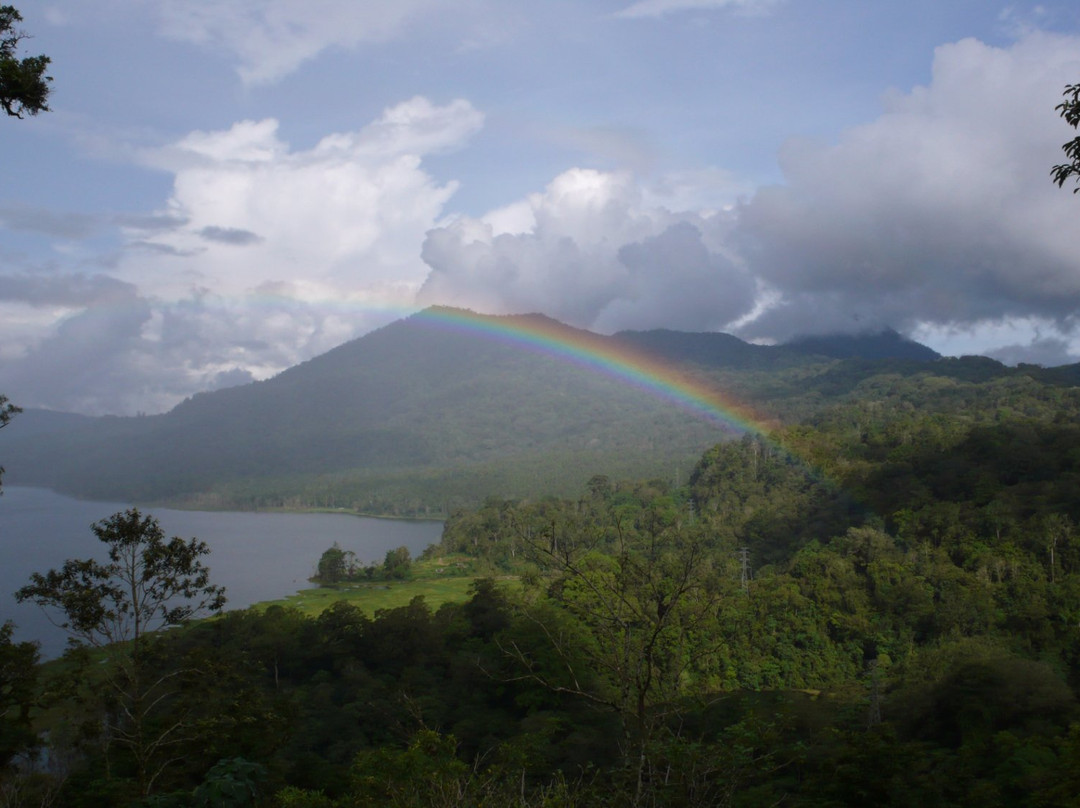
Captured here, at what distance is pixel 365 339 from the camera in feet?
544

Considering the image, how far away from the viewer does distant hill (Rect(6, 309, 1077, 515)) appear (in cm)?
8725

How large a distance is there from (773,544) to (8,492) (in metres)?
117

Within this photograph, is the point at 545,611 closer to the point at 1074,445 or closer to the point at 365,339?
the point at 1074,445

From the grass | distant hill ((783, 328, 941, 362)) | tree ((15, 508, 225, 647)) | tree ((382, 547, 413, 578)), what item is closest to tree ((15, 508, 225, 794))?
tree ((15, 508, 225, 647))

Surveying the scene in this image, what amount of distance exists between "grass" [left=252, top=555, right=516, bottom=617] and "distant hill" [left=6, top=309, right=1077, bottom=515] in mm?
30476

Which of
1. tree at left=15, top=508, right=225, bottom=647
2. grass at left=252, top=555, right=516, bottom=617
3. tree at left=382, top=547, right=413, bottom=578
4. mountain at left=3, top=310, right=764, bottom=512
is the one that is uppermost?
mountain at left=3, top=310, right=764, bottom=512

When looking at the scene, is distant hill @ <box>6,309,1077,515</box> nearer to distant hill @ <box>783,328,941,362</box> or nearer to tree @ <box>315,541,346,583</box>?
distant hill @ <box>783,328,941,362</box>

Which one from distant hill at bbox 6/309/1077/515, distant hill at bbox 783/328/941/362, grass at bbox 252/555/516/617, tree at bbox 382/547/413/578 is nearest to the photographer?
grass at bbox 252/555/516/617

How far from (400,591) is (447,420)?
91185mm

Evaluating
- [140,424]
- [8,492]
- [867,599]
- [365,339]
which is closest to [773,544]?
[867,599]

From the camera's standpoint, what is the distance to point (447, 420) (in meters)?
125

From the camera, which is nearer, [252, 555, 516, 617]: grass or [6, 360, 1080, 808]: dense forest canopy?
[6, 360, 1080, 808]: dense forest canopy

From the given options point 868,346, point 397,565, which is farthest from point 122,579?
point 868,346

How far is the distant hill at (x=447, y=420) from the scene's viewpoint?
87.2m
